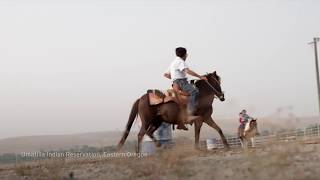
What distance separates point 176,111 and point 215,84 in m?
1.34

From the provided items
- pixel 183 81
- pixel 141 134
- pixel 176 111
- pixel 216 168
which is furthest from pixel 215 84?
pixel 216 168

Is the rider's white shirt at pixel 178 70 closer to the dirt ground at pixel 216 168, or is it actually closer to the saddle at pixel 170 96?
the saddle at pixel 170 96

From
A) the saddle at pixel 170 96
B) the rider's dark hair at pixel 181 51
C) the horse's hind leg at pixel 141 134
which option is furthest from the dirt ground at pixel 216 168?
the rider's dark hair at pixel 181 51

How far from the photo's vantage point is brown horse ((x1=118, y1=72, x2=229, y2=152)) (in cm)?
1333

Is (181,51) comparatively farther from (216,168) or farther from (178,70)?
(216,168)

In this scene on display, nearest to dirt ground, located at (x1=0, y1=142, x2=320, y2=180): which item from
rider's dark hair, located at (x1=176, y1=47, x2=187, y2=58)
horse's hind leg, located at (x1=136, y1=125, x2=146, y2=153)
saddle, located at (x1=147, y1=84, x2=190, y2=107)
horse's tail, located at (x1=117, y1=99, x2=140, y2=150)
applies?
saddle, located at (x1=147, y1=84, x2=190, y2=107)

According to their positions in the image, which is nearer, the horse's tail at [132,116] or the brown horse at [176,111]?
the brown horse at [176,111]

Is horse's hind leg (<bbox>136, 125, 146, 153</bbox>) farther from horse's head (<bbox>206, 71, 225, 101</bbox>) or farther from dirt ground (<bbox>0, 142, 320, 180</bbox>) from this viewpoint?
dirt ground (<bbox>0, 142, 320, 180</bbox>)

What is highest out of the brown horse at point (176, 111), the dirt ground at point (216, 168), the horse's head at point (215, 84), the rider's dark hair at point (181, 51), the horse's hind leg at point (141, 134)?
the rider's dark hair at point (181, 51)

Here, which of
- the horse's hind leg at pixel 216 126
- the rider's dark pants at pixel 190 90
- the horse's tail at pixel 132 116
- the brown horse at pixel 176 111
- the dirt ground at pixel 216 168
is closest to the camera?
the dirt ground at pixel 216 168

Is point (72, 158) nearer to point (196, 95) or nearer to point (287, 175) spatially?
point (196, 95)

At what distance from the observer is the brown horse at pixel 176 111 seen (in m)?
13.3

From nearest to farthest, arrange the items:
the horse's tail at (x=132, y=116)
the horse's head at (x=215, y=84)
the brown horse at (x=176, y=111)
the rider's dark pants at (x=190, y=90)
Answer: the rider's dark pants at (x=190, y=90) < the brown horse at (x=176, y=111) < the horse's head at (x=215, y=84) < the horse's tail at (x=132, y=116)

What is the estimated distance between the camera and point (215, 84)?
14000 millimetres
